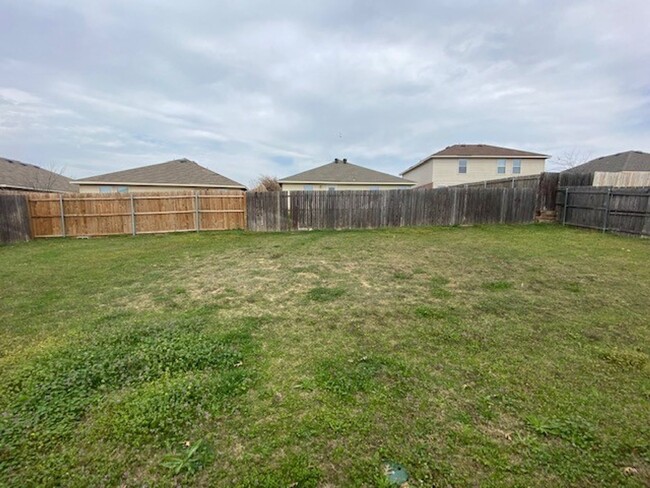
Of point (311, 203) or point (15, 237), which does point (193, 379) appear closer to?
point (311, 203)

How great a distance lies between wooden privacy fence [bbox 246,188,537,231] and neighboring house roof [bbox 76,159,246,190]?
8.43 metres

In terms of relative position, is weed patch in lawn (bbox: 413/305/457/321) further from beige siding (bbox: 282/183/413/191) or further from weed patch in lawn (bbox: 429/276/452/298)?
beige siding (bbox: 282/183/413/191)

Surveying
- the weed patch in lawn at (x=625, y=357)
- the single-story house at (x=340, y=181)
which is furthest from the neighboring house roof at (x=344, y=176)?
the weed patch in lawn at (x=625, y=357)

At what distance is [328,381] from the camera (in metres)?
2.36

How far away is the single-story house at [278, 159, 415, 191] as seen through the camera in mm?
22844

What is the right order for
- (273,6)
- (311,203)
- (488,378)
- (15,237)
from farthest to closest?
1. (311,203)
2. (15,237)
3. (273,6)
4. (488,378)

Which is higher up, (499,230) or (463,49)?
(463,49)

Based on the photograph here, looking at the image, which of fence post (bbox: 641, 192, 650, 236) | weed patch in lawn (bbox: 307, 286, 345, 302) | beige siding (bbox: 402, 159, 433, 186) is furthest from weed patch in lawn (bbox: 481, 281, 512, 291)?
beige siding (bbox: 402, 159, 433, 186)

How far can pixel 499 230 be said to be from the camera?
11.5m

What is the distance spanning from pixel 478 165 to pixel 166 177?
23.7m

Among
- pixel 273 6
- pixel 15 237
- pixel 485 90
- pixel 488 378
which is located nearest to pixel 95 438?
pixel 488 378

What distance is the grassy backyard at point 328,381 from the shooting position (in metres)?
1.62

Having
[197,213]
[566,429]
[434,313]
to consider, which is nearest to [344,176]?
[197,213]

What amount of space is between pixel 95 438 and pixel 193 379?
26.8 inches
